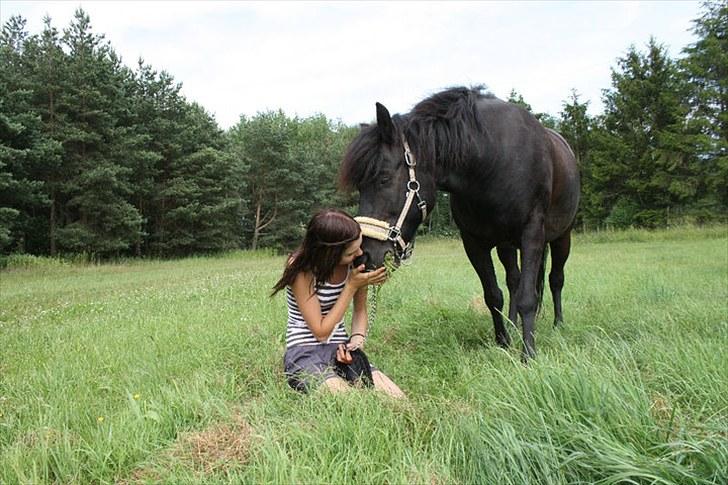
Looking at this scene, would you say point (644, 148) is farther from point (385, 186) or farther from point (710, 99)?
point (385, 186)

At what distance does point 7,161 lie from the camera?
58.4 ft

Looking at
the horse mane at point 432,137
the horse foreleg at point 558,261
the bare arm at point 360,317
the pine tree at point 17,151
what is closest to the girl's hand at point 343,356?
the bare arm at point 360,317

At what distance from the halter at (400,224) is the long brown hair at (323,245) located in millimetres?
96

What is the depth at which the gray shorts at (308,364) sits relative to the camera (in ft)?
8.51

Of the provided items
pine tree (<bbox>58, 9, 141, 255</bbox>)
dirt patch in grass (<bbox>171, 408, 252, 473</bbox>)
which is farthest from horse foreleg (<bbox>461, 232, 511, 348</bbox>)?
pine tree (<bbox>58, 9, 141, 255</bbox>)

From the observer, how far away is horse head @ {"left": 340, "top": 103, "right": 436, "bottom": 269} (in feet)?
9.42

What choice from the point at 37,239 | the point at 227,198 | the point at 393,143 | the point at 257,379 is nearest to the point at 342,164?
the point at 393,143

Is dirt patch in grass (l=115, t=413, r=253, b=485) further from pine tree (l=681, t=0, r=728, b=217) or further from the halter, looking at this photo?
pine tree (l=681, t=0, r=728, b=217)

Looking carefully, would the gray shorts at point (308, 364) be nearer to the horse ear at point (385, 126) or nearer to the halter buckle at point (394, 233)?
the halter buckle at point (394, 233)

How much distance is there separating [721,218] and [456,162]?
Result: 28.7 meters

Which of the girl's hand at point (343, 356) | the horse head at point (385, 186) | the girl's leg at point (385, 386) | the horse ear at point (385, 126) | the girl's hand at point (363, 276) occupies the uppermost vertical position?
the horse ear at point (385, 126)

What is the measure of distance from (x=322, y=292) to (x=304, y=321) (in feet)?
0.72

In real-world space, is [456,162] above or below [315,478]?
Answer: above

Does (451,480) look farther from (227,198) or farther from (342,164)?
(227,198)
